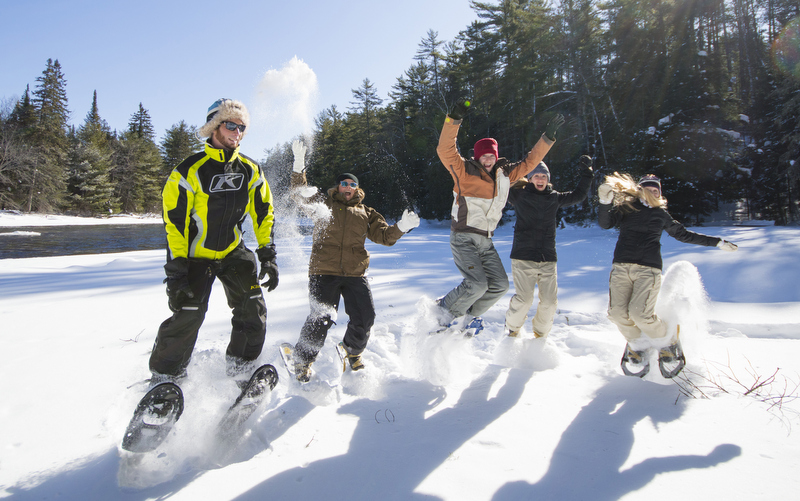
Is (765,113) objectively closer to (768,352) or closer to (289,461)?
(768,352)

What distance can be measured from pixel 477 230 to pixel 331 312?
1568 mm

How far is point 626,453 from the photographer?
2377 mm

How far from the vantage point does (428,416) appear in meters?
2.87

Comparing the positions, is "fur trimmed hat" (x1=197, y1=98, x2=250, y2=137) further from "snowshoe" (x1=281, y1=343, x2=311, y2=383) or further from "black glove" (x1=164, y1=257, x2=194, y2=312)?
"snowshoe" (x1=281, y1=343, x2=311, y2=383)

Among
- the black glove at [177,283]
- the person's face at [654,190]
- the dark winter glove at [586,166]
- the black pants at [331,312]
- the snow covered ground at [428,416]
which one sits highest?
the dark winter glove at [586,166]

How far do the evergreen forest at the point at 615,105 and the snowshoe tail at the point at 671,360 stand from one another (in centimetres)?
758

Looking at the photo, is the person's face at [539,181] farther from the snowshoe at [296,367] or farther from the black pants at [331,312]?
the snowshoe at [296,367]

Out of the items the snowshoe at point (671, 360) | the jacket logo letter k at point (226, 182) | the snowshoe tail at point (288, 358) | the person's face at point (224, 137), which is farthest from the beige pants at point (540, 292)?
the person's face at point (224, 137)

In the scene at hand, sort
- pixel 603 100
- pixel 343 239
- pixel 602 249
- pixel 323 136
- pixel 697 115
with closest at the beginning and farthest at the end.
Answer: pixel 343 239, pixel 602 249, pixel 697 115, pixel 603 100, pixel 323 136

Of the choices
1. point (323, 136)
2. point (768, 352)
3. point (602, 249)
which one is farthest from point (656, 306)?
point (323, 136)

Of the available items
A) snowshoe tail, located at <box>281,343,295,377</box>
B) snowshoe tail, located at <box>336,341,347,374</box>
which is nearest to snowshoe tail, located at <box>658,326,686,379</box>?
snowshoe tail, located at <box>336,341,347,374</box>

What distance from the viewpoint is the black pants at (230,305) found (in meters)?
2.54

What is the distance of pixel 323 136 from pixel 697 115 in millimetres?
27269

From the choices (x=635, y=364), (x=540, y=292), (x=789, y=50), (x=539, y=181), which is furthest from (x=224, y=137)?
(x=789, y=50)
